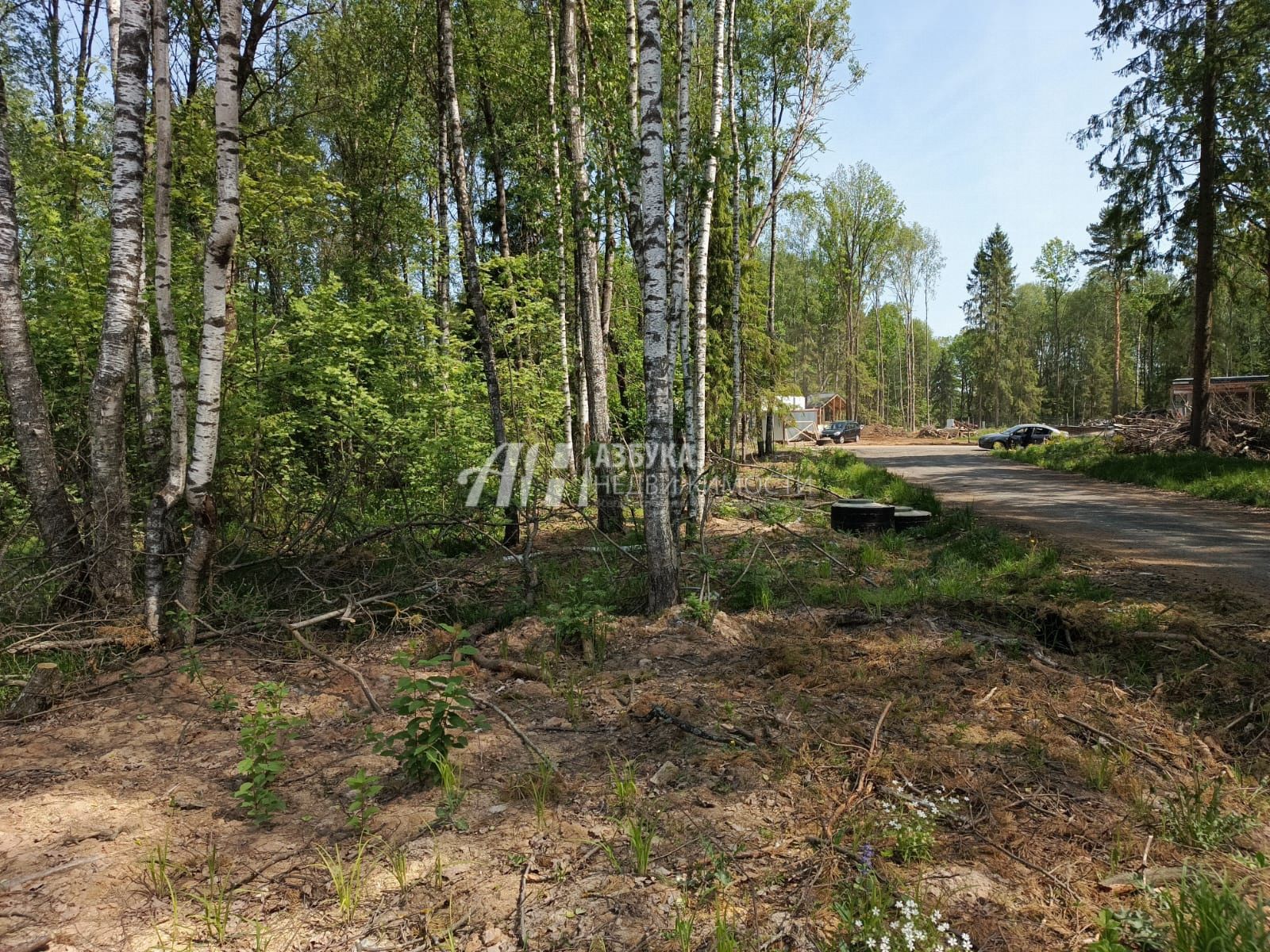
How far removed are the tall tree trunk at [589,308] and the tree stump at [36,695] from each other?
263 inches

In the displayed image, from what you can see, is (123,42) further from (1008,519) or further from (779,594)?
(1008,519)

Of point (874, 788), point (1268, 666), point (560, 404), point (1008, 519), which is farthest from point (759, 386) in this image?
point (874, 788)

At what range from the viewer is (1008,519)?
36.0 ft

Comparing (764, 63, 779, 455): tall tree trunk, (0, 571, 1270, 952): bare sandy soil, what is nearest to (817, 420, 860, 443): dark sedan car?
(764, 63, 779, 455): tall tree trunk

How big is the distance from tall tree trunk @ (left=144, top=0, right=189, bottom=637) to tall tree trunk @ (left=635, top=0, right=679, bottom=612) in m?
3.80

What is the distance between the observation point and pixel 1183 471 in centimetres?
1410

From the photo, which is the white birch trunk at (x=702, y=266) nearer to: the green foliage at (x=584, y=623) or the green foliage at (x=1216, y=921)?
the green foliage at (x=584, y=623)

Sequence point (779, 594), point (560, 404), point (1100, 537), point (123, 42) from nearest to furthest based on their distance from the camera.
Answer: point (123, 42) → point (779, 594) → point (1100, 537) → point (560, 404)

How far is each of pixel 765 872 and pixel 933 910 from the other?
65 cm

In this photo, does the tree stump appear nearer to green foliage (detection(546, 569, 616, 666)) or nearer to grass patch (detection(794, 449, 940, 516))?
green foliage (detection(546, 569, 616, 666))

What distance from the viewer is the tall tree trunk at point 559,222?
38.9 ft

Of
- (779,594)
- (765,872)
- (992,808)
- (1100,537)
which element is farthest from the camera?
(1100,537)

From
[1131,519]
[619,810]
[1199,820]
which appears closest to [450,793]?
[619,810]

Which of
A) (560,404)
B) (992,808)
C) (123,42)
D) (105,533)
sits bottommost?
(992,808)
